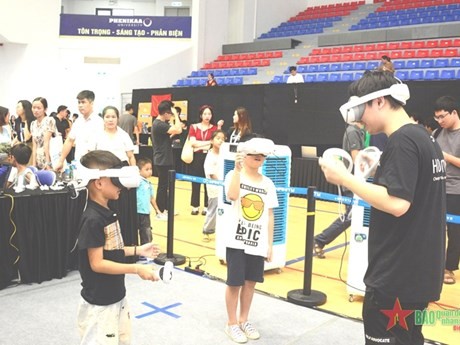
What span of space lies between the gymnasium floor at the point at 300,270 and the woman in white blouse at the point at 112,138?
1356mm

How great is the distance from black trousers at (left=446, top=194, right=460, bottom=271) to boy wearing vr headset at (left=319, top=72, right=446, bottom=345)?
10.1 feet

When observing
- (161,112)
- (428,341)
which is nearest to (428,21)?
(161,112)

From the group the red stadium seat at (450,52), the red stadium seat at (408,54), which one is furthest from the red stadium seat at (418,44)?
the red stadium seat at (450,52)

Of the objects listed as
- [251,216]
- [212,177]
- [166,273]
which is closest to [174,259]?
[212,177]

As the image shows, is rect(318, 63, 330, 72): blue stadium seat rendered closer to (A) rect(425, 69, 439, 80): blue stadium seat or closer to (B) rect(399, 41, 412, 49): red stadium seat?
(B) rect(399, 41, 412, 49): red stadium seat

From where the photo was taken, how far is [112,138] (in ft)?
18.1

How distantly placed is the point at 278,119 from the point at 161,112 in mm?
4327

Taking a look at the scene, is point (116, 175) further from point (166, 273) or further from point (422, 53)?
point (422, 53)

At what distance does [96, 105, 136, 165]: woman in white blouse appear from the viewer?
17.8 feet

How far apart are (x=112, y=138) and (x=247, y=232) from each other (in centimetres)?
264

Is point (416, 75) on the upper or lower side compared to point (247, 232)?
upper

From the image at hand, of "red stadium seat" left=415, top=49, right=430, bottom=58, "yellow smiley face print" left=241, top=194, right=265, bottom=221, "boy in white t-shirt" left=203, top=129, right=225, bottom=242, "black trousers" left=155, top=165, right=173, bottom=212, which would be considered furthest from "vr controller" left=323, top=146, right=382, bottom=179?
"red stadium seat" left=415, top=49, right=430, bottom=58

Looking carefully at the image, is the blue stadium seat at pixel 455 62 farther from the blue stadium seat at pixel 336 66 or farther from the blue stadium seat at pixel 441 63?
the blue stadium seat at pixel 336 66

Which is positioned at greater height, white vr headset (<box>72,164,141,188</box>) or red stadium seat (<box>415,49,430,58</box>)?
red stadium seat (<box>415,49,430,58</box>)
